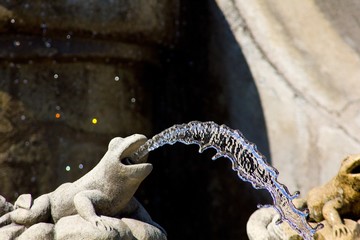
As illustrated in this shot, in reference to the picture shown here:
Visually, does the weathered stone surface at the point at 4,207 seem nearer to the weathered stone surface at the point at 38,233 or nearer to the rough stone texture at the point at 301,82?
the weathered stone surface at the point at 38,233

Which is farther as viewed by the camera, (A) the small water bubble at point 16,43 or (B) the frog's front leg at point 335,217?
(A) the small water bubble at point 16,43

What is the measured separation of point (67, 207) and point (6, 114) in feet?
4.41

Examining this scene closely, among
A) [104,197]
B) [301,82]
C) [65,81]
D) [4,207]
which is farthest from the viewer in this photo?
[301,82]

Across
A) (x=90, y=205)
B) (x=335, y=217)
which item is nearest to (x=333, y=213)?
(x=335, y=217)

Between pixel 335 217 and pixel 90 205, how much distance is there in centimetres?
90

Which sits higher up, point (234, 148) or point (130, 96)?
point (234, 148)

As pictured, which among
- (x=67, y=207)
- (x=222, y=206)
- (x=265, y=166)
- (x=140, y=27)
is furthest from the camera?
(x=222, y=206)

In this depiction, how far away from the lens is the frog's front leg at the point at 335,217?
10.1 ft

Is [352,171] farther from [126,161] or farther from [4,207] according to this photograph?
[4,207]

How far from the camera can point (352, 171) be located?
3.11 metres

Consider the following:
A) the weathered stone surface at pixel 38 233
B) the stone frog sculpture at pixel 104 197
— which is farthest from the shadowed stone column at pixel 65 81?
the weathered stone surface at pixel 38 233

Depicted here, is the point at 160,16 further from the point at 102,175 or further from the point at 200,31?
the point at 102,175

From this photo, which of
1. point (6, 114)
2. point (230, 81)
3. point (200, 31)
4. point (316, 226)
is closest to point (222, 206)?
point (230, 81)

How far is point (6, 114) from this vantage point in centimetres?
423
